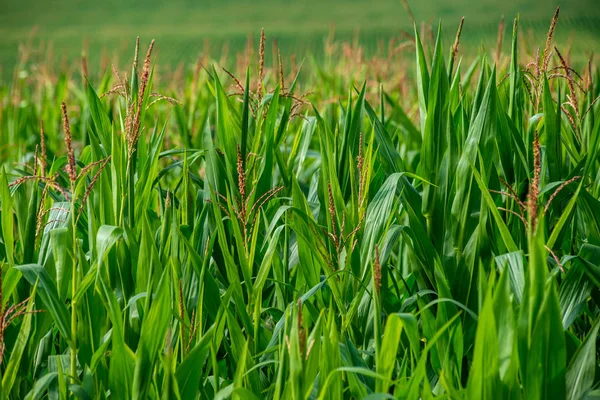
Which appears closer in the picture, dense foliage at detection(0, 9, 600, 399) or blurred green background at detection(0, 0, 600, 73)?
dense foliage at detection(0, 9, 600, 399)

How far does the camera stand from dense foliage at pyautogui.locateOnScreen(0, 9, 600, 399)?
3.39 ft

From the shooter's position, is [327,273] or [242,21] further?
[242,21]

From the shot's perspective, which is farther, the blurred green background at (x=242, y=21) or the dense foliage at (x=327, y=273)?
the blurred green background at (x=242, y=21)

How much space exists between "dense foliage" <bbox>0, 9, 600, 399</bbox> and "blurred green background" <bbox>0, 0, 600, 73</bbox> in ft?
22.8

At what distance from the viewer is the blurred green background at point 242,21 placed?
9.11 metres

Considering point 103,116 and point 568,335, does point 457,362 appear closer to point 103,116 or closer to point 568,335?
point 568,335

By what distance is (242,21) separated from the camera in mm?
11469

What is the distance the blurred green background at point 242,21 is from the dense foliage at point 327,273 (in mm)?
6941

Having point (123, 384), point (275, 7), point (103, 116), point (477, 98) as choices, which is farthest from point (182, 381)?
point (275, 7)

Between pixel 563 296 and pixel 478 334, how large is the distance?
1.29 feet

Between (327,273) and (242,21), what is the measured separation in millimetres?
10621

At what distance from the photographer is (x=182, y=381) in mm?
1099

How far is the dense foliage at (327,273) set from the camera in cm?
103

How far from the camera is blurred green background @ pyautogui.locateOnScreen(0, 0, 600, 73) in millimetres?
9109
